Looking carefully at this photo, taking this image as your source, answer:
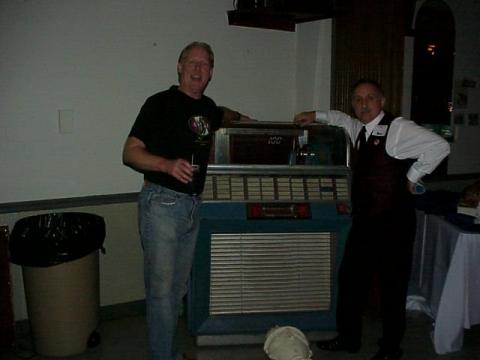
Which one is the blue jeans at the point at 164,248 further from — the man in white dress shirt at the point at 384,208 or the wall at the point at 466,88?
the wall at the point at 466,88

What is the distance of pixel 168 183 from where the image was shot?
2291mm

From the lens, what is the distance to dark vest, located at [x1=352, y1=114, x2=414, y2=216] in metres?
2.63

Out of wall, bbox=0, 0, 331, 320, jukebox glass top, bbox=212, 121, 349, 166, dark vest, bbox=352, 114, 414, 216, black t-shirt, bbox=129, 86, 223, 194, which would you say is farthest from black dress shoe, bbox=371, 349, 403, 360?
wall, bbox=0, 0, 331, 320

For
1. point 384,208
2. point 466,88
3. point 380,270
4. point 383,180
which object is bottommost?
point 380,270

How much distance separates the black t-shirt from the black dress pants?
0.99 metres

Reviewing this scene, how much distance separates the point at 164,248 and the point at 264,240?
2.27 ft

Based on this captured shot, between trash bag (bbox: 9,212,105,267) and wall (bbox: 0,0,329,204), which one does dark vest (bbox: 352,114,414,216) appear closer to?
wall (bbox: 0,0,329,204)

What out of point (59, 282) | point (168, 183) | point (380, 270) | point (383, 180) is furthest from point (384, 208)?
point (59, 282)

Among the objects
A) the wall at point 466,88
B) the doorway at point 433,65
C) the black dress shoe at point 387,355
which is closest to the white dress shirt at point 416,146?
the black dress shoe at point 387,355

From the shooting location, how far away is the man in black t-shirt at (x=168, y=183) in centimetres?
228

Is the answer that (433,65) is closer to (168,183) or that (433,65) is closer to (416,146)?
(416,146)

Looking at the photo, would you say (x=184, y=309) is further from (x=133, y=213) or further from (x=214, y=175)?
(x=214, y=175)

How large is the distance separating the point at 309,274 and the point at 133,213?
4.00 feet

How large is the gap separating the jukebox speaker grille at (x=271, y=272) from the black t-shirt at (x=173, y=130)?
1.78ft
